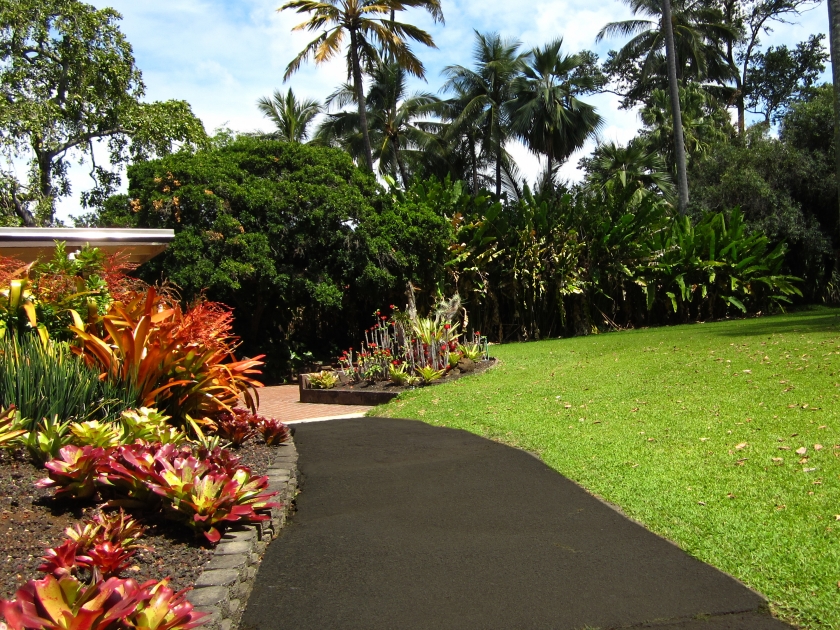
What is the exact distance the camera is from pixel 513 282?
2211 cm

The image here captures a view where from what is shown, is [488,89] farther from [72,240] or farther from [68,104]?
[72,240]

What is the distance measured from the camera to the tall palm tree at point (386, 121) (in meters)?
36.5

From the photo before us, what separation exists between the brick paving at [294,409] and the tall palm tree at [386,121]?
23295mm

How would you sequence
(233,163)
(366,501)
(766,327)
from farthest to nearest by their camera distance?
(233,163) → (766,327) → (366,501)

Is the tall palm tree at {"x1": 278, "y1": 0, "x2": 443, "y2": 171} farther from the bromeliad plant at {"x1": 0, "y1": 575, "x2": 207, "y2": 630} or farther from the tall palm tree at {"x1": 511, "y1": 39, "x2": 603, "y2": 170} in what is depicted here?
the bromeliad plant at {"x1": 0, "y1": 575, "x2": 207, "y2": 630}

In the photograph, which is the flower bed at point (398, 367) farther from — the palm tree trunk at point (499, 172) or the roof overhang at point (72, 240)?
the palm tree trunk at point (499, 172)

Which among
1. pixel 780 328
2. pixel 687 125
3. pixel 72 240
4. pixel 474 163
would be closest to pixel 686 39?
pixel 687 125

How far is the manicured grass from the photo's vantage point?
449cm

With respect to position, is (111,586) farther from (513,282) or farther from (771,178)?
(771,178)

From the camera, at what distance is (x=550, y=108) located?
114ft

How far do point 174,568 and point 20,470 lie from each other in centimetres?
166

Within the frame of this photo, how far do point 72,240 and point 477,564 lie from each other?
25.7ft

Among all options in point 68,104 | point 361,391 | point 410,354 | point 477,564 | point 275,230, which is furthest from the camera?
point 68,104

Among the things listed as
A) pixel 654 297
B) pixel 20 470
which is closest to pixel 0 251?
pixel 20 470
